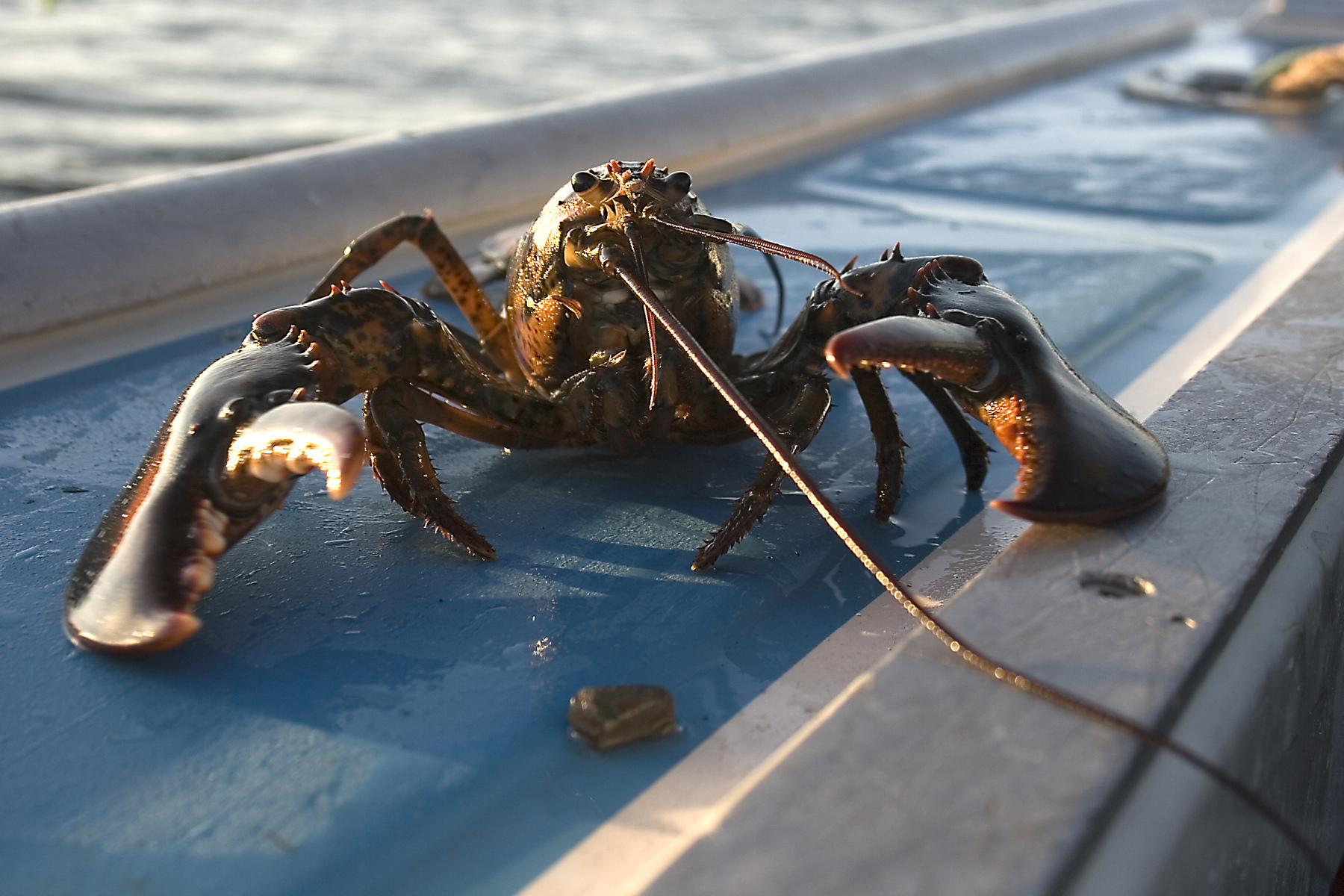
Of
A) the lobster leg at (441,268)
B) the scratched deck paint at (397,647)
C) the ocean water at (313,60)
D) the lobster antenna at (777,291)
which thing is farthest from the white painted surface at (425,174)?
the ocean water at (313,60)

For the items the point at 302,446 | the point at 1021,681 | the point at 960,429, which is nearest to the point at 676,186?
the point at 960,429

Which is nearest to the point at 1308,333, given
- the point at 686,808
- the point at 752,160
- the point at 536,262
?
the point at 536,262

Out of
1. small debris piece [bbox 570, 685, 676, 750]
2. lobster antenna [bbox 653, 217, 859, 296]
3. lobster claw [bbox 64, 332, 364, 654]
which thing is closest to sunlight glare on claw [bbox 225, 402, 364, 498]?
lobster claw [bbox 64, 332, 364, 654]

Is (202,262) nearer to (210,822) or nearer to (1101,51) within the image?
(210,822)

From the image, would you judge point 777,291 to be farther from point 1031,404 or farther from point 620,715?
point 620,715

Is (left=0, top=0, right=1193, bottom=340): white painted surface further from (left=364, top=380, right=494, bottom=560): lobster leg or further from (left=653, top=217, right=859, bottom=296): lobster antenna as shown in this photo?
(left=653, top=217, right=859, bottom=296): lobster antenna

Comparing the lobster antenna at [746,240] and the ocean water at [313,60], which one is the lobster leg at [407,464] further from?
the ocean water at [313,60]
